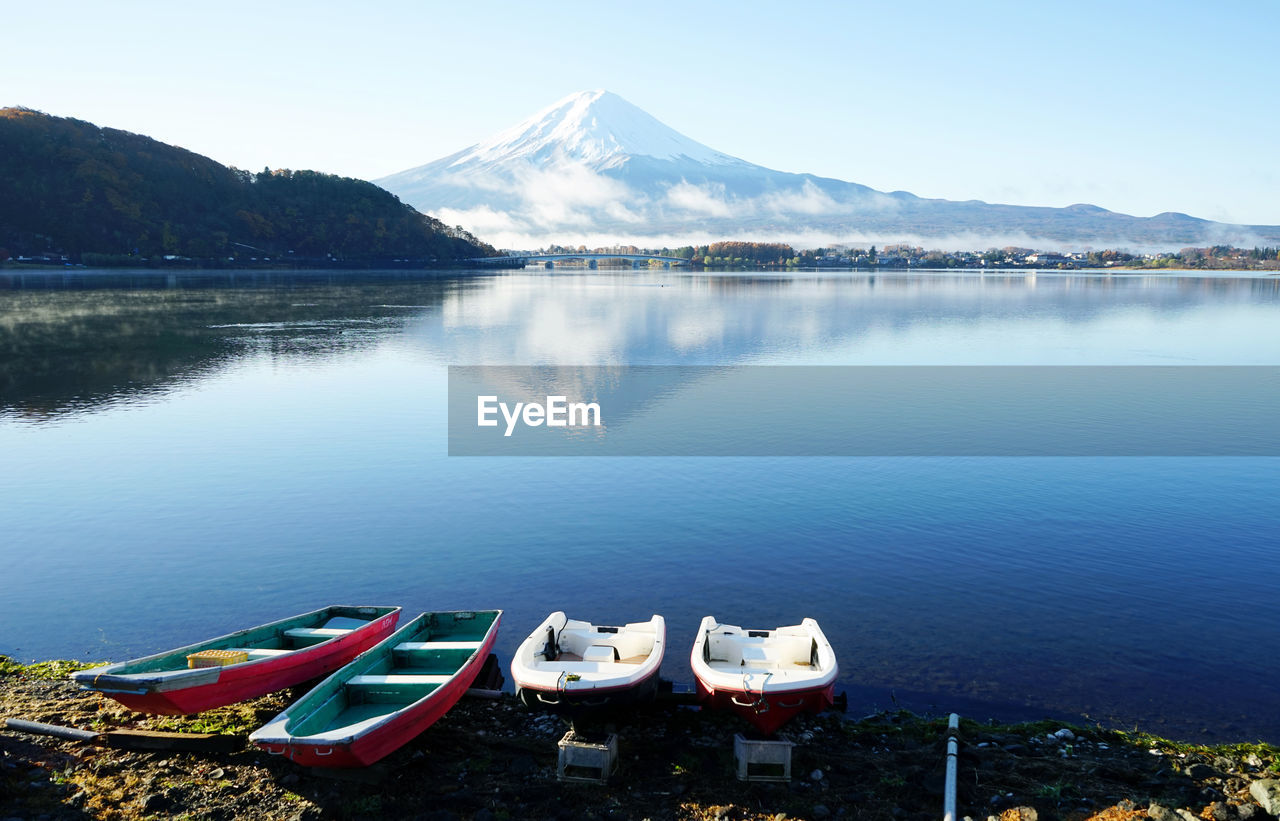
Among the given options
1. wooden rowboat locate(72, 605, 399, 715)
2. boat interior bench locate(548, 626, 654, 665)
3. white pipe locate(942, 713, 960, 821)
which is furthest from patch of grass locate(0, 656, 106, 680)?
white pipe locate(942, 713, 960, 821)

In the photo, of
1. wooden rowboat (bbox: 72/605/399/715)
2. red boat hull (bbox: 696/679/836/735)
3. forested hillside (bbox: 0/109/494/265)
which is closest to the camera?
wooden rowboat (bbox: 72/605/399/715)

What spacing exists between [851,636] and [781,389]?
83.2ft

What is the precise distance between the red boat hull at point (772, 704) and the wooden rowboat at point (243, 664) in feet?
16.7

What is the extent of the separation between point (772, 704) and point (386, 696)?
15.1 ft

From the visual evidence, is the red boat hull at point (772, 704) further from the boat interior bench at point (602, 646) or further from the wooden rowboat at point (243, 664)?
the wooden rowboat at point (243, 664)

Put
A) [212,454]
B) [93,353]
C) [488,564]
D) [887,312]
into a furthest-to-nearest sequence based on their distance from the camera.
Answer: [887,312]
[93,353]
[212,454]
[488,564]

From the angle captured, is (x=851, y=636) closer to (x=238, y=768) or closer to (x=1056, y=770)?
(x=1056, y=770)

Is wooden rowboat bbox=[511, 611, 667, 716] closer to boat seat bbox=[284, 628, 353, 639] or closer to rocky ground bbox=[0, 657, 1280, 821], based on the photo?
rocky ground bbox=[0, 657, 1280, 821]

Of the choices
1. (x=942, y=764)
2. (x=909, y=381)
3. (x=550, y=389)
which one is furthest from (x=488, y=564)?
(x=909, y=381)

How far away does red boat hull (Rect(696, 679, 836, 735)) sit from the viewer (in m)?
10.1

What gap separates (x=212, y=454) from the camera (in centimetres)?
2578

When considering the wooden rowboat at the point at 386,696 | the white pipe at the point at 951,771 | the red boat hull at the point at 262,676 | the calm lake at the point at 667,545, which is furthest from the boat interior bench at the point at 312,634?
the white pipe at the point at 951,771

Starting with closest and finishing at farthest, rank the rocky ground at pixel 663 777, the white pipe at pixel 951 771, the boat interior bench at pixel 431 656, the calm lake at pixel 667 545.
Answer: the white pipe at pixel 951 771 → the rocky ground at pixel 663 777 → the boat interior bench at pixel 431 656 → the calm lake at pixel 667 545

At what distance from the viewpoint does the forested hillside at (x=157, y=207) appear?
5630 inches
